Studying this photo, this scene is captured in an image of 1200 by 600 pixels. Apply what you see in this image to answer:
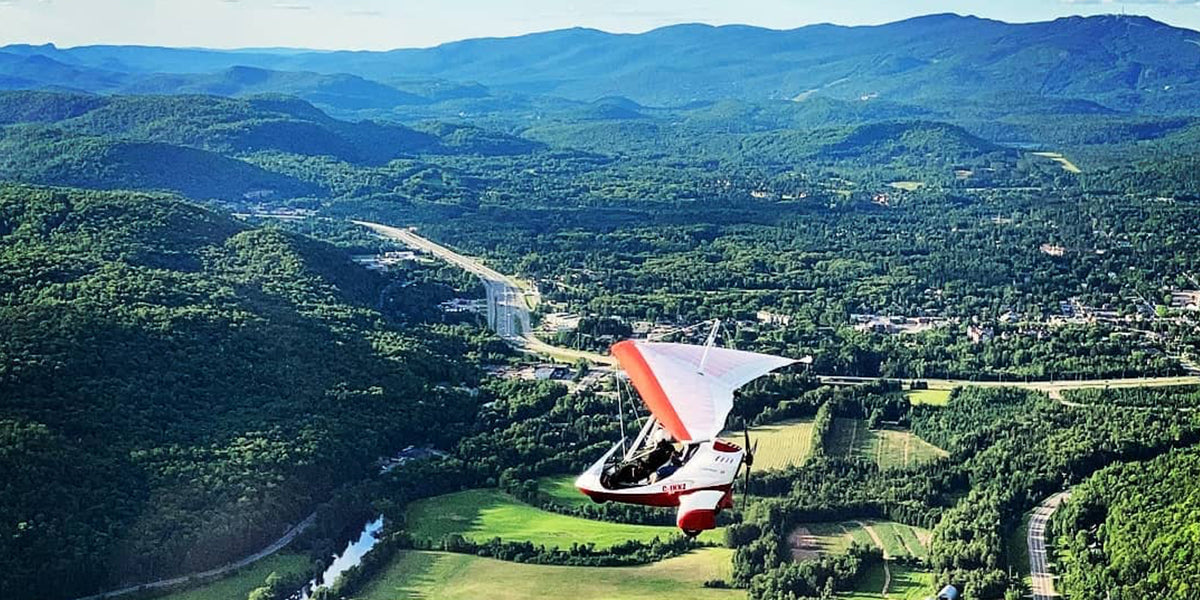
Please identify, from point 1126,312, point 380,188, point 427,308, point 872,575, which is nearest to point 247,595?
point 872,575

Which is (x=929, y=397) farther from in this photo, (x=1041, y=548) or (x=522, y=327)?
(x=522, y=327)

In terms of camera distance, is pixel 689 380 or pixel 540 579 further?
pixel 540 579

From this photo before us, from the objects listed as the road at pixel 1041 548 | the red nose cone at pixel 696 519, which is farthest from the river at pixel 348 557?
the road at pixel 1041 548

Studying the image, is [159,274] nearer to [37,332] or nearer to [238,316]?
A: [238,316]

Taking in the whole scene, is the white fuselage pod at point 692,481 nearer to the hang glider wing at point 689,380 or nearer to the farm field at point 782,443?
the hang glider wing at point 689,380

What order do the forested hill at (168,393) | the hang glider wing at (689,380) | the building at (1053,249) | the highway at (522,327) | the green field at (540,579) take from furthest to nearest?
the building at (1053,249)
the highway at (522,327)
the forested hill at (168,393)
the green field at (540,579)
the hang glider wing at (689,380)

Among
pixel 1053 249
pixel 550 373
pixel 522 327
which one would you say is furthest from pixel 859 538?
pixel 1053 249
